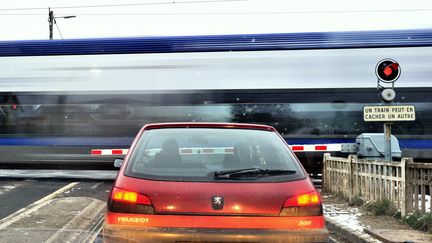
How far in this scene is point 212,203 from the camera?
312 centimetres

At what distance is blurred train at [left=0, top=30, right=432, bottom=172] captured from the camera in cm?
1088

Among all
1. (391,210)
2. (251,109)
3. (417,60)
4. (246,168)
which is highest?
(417,60)

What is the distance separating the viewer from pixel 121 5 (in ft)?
66.5

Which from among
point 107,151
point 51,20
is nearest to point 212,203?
point 107,151

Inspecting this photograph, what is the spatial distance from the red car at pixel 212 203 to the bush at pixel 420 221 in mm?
3262

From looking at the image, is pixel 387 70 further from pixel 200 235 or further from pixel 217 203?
pixel 200 235

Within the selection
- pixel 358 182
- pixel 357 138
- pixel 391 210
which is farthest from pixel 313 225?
pixel 357 138

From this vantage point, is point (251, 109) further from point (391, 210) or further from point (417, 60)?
point (391, 210)

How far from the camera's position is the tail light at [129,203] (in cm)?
314

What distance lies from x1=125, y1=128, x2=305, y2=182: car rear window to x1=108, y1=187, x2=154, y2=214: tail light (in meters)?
0.16

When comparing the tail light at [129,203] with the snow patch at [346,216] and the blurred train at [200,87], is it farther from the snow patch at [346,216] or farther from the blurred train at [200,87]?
the blurred train at [200,87]

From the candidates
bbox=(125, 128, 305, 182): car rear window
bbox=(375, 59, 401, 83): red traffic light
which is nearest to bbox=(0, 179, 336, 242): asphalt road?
bbox=(125, 128, 305, 182): car rear window

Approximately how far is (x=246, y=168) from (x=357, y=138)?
7.34 metres

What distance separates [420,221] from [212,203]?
4.02 metres
